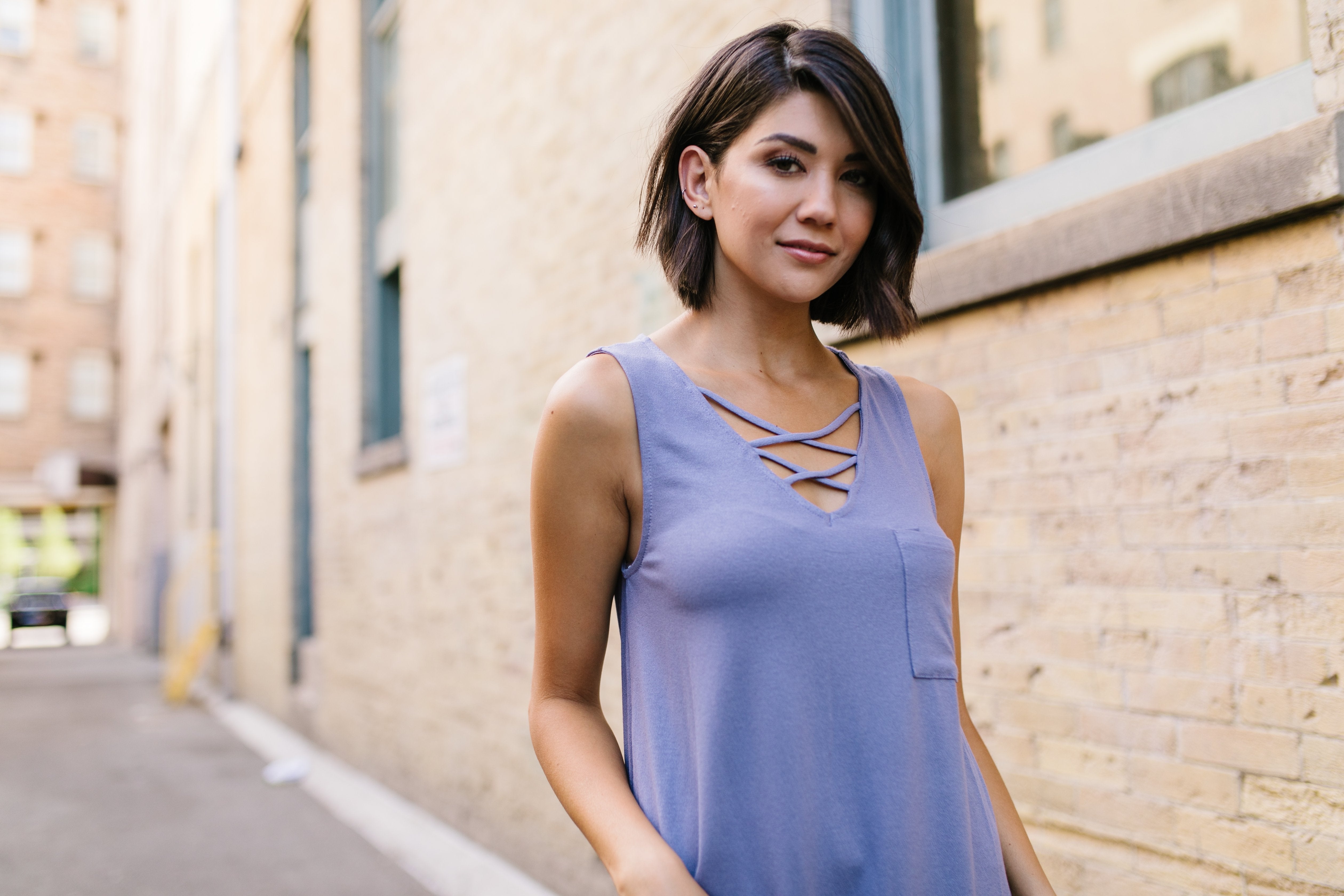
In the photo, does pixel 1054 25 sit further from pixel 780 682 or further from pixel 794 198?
pixel 780 682

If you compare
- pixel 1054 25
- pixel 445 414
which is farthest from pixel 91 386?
pixel 1054 25

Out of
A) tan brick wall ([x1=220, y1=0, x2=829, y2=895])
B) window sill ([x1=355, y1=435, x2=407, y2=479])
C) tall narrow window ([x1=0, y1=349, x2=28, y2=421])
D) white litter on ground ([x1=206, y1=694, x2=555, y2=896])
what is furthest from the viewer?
tall narrow window ([x1=0, y1=349, x2=28, y2=421])

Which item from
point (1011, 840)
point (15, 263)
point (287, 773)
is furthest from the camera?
point (15, 263)

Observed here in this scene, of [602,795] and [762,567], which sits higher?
[762,567]

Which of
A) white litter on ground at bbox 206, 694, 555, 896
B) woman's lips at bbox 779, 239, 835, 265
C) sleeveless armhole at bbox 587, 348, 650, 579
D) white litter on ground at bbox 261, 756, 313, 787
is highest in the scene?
woman's lips at bbox 779, 239, 835, 265

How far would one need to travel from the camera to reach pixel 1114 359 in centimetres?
261

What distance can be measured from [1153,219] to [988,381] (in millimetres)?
646

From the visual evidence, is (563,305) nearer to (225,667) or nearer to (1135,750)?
(1135,750)

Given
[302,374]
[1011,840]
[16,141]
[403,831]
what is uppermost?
[16,141]

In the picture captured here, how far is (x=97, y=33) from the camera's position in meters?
30.6

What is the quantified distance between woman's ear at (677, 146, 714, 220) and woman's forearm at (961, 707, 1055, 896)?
2.74 ft

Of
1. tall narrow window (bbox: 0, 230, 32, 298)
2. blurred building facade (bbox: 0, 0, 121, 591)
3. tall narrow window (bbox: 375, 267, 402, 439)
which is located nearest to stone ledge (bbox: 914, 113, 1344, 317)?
tall narrow window (bbox: 375, 267, 402, 439)

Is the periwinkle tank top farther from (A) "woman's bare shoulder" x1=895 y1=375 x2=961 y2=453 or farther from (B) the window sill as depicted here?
(B) the window sill

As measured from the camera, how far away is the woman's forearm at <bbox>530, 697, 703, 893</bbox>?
1.31m
